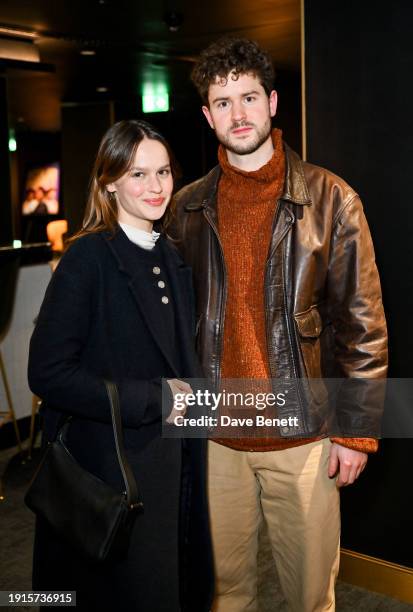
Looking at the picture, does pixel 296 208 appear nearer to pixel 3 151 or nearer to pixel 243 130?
pixel 243 130

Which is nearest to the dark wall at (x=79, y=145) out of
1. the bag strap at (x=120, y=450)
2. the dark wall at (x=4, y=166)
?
the dark wall at (x=4, y=166)

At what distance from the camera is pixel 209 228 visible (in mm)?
2049

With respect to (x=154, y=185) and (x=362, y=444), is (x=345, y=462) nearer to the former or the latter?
(x=362, y=444)

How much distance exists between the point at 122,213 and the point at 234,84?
18.7 inches

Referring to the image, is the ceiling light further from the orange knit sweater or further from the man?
the orange knit sweater

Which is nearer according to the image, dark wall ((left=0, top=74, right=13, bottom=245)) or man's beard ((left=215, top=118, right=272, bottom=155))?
man's beard ((left=215, top=118, right=272, bottom=155))

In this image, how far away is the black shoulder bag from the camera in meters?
1.60

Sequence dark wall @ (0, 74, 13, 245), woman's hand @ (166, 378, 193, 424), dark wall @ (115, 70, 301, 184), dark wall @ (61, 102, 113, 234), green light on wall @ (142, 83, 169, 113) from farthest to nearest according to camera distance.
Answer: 1. green light on wall @ (142, 83, 169, 113)
2. dark wall @ (61, 102, 113, 234)
3. dark wall @ (115, 70, 301, 184)
4. dark wall @ (0, 74, 13, 245)
5. woman's hand @ (166, 378, 193, 424)

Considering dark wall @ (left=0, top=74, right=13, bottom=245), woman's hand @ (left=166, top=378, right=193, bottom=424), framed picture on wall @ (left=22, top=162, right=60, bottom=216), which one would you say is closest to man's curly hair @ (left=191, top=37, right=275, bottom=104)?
woman's hand @ (left=166, top=378, right=193, bottom=424)

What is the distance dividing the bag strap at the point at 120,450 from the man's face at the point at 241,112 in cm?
75

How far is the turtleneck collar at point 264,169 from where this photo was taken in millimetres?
2010

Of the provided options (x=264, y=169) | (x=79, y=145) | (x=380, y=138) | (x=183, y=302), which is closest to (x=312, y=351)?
(x=183, y=302)

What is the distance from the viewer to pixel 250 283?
199 centimetres

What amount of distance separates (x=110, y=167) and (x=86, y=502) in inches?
31.3
